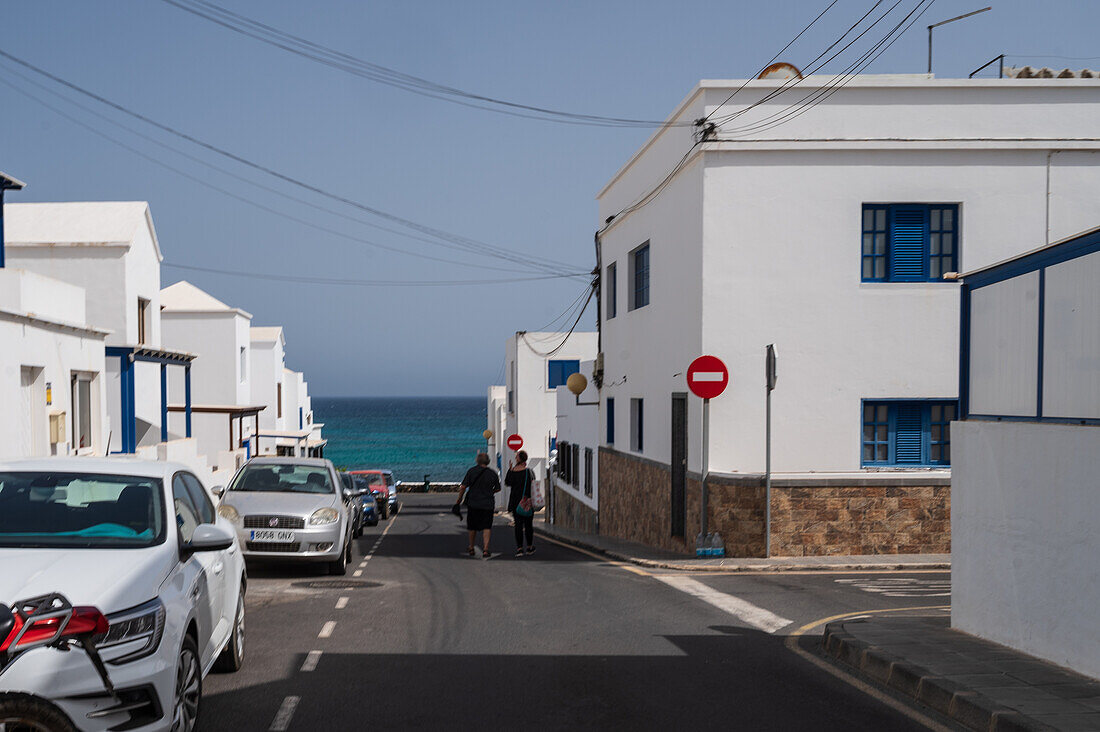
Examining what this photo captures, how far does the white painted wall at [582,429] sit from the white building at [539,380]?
14.3 meters

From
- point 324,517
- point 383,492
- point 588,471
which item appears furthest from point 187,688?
point 383,492

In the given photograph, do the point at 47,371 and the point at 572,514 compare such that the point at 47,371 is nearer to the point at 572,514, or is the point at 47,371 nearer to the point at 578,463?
the point at 578,463

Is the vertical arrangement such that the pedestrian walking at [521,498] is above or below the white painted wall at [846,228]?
below

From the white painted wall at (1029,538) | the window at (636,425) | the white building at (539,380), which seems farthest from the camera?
the white building at (539,380)

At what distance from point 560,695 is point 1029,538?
12.1 ft

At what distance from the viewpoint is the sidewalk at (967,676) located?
6230 millimetres

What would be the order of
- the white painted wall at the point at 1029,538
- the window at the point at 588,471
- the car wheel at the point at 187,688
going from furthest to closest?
the window at the point at 588,471 → the white painted wall at the point at 1029,538 → the car wheel at the point at 187,688

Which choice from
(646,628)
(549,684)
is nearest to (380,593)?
(646,628)

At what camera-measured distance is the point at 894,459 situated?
54.7 feet

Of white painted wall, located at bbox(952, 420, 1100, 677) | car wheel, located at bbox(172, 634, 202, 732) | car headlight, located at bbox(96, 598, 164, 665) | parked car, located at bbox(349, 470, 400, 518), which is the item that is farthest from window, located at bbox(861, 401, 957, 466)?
parked car, located at bbox(349, 470, 400, 518)

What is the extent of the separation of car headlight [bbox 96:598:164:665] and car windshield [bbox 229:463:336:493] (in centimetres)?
976

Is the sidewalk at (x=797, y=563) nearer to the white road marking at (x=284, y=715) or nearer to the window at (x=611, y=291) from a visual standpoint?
the white road marking at (x=284, y=715)

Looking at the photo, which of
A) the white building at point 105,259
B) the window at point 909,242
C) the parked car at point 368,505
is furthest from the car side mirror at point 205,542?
the parked car at point 368,505

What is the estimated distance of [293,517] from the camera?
45.0 feet
